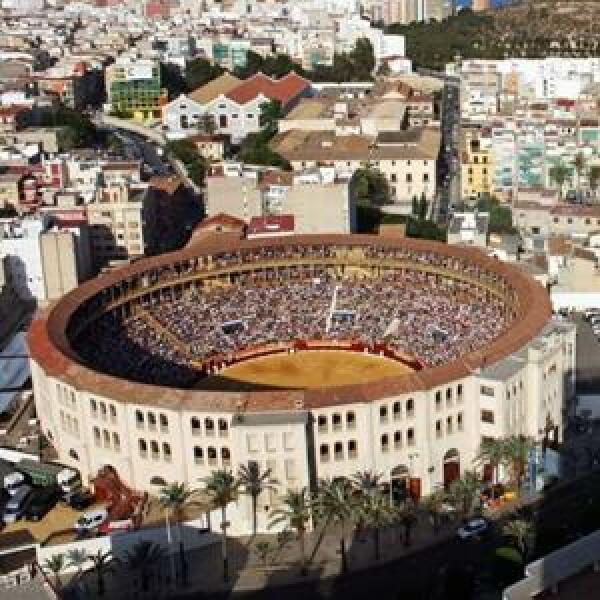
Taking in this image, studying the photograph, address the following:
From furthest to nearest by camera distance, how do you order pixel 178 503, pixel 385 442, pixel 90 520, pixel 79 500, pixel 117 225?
1. pixel 117 225
2. pixel 79 500
3. pixel 385 442
4. pixel 90 520
5. pixel 178 503

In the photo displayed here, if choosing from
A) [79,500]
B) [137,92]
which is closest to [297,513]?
[79,500]

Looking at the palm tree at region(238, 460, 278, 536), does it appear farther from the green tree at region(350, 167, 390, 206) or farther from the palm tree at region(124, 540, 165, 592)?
the green tree at region(350, 167, 390, 206)

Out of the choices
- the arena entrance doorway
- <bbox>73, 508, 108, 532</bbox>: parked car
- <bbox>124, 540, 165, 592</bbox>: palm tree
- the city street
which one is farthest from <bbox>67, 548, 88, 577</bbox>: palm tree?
the city street

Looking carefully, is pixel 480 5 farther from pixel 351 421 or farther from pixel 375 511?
pixel 375 511

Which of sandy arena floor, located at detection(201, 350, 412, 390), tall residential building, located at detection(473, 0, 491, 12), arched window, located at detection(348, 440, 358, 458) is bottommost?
sandy arena floor, located at detection(201, 350, 412, 390)

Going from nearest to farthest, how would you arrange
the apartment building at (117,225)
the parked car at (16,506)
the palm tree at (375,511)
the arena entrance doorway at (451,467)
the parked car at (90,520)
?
the palm tree at (375,511) < the parked car at (90,520) < the parked car at (16,506) < the arena entrance doorway at (451,467) < the apartment building at (117,225)

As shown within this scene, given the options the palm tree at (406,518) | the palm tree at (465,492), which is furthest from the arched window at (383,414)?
the palm tree at (465,492)

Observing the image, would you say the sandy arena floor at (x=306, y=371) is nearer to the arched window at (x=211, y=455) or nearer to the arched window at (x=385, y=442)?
the arched window at (x=385, y=442)
